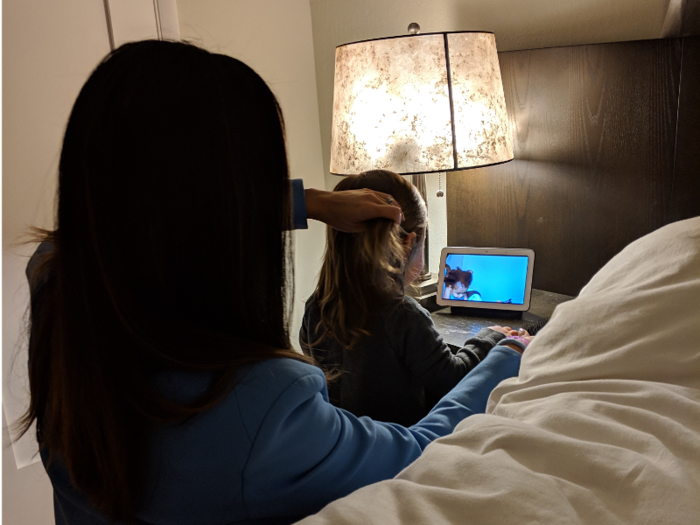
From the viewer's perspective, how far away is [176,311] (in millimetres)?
560

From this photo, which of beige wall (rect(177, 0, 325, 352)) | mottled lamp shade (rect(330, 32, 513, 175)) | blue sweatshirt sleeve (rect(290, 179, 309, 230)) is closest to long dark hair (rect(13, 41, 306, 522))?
blue sweatshirt sleeve (rect(290, 179, 309, 230))

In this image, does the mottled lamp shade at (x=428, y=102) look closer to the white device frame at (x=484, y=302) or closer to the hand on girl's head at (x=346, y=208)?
the white device frame at (x=484, y=302)

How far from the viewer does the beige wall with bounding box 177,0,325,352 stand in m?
1.84

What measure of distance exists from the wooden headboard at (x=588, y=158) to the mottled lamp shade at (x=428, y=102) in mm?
160

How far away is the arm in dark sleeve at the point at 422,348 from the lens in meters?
1.14

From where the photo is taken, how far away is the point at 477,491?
40 cm

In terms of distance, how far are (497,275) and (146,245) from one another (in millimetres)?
1110

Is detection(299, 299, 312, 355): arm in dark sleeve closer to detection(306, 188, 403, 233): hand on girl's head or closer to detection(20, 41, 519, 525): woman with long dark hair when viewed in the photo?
detection(306, 188, 403, 233): hand on girl's head

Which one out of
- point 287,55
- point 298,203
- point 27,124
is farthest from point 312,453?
point 287,55

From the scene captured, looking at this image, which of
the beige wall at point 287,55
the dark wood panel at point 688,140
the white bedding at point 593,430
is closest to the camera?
the white bedding at point 593,430

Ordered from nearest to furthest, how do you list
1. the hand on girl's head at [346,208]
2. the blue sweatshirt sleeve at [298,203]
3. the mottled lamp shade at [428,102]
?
the blue sweatshirt sleeve at [298,203] → the hand on girl's head at [346,208] → the mottled lamp shade at [428,102]

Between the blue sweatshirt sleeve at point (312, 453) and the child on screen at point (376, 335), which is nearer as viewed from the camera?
the blue sweatshirt sleeve at point (312, 453)

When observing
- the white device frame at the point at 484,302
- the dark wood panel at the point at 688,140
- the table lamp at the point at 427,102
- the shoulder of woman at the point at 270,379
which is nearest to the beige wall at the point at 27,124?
the table lamp at the point at 427,102

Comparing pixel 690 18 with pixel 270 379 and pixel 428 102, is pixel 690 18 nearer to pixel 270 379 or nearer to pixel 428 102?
pixel 428 102
